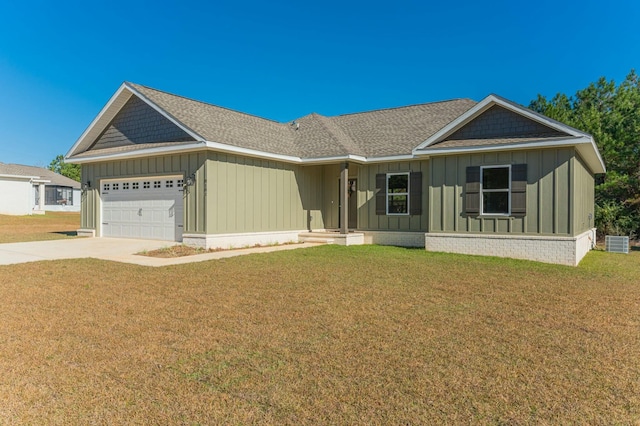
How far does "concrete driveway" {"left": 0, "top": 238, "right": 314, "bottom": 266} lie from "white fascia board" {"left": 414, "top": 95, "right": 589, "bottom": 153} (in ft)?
19.4

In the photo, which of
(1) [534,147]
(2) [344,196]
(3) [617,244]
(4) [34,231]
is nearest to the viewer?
(1) [534,147]

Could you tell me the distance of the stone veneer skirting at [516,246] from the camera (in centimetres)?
1054

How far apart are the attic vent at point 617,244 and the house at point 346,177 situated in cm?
60

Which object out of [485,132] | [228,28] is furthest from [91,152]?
[485,132]

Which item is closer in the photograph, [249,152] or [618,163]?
[249,152]

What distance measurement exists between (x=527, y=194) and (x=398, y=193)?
14.5 ft

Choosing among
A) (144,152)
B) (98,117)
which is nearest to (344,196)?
(144,152)

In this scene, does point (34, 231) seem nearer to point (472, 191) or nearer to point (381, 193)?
point (381, 193)

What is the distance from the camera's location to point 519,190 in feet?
36.0

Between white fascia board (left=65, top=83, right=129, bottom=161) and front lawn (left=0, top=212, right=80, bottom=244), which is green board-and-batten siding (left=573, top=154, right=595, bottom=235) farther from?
front lawn (left=0, top=212, right=80, bottom=244)

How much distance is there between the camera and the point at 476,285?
7445 millimetres

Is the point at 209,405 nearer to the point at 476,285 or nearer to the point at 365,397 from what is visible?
the point at 365,397

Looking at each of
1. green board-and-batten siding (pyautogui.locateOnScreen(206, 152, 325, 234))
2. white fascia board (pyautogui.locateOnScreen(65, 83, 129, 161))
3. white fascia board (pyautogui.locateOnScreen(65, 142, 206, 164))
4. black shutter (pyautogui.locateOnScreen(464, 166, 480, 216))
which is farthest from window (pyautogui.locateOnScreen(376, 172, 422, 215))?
white fascia board (pyautogui.locateOnScreen(65, 83, 129, 161))

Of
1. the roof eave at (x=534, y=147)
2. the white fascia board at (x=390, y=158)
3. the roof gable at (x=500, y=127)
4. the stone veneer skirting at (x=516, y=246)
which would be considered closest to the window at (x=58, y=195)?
the white fascia board at (x=390, y=158)
